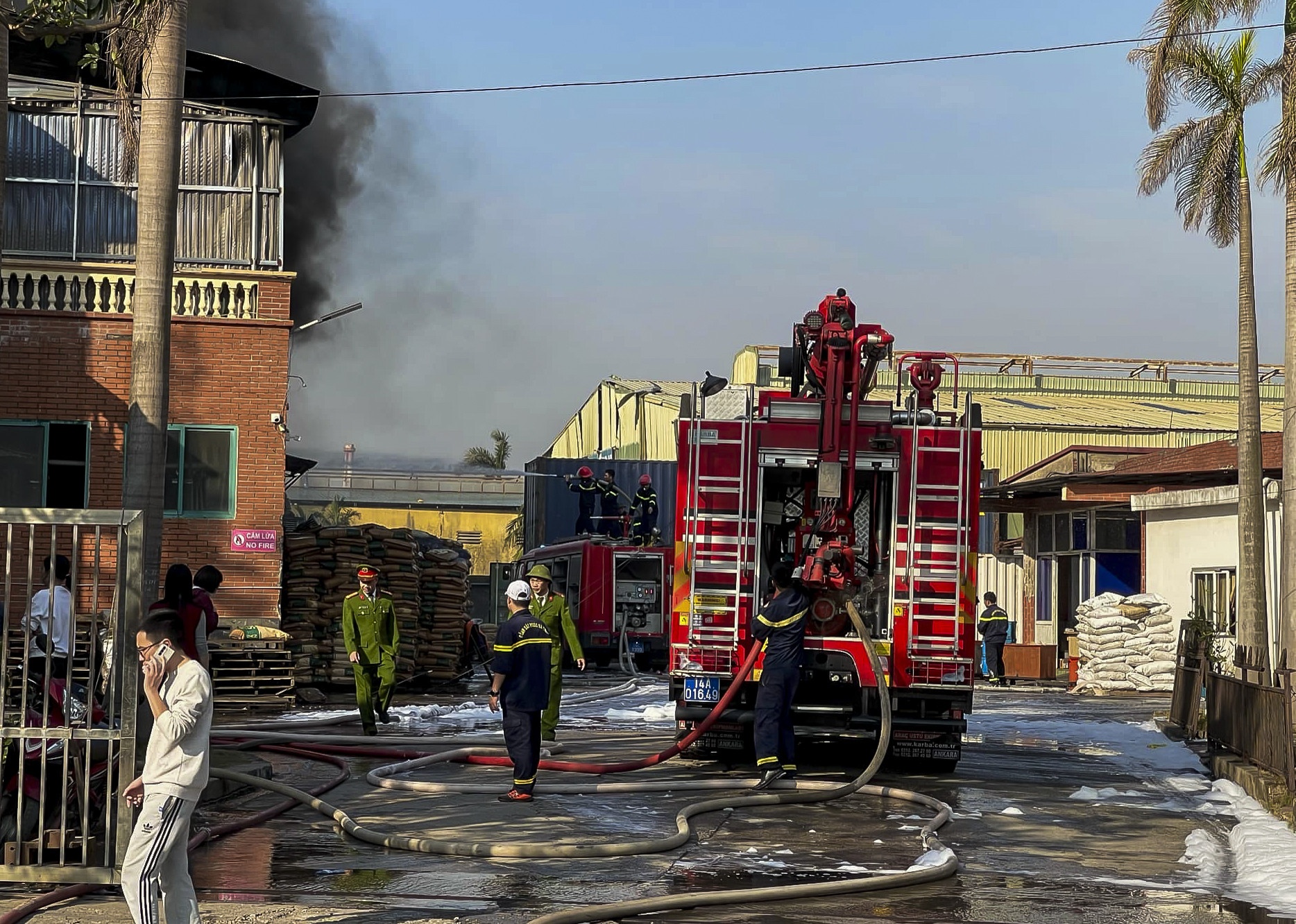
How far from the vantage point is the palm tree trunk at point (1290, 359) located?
614 inches

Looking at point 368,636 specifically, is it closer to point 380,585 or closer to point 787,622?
point 787,622

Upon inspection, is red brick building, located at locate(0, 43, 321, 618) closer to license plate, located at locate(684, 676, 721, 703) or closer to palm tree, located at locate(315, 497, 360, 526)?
license plate, located at locate(684, 676, 721, 703)

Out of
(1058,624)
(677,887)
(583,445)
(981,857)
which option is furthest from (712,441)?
(583,445)

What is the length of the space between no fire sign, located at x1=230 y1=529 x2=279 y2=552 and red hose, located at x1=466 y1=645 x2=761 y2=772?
26.9 feet

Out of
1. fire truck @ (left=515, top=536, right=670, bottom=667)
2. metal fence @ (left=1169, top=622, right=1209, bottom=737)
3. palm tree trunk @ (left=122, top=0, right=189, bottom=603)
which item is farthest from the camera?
fire truck @ (left=515, top=536, right=670, bottom=667)

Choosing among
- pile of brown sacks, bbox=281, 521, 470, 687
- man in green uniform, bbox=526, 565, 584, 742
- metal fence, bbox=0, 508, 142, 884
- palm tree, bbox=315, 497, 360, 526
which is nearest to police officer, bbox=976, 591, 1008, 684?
pile of brown sacks, bbox=281, 521, 470, 687

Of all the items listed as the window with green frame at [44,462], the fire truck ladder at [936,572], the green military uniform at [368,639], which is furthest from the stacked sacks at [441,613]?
the fire truck ladder at [936,572]

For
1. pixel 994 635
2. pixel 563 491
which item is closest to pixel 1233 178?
pixel 994 635

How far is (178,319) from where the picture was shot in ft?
66.3

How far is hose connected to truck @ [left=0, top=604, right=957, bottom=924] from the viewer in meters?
7.55

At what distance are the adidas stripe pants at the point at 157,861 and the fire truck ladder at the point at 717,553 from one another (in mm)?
7226

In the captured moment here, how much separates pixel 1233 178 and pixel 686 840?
52.2 ft

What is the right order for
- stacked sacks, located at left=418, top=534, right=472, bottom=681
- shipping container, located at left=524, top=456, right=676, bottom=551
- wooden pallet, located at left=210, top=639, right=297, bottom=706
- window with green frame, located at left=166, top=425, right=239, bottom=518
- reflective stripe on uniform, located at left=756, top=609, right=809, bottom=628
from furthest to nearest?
shipping container, located at left=524, top=456, right=676, bottom=551, stacked sacks, located at left=418, top=534, right=472, bottom=681, window with green frame, located at left=166, top=425, right=239, bottom=518, wooden pallet, located at left=210, top=639, right=297, bottom=706, reflective stripe on uniform, located at left=756, top=609, right=809, bottom=628

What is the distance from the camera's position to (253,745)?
45.2ft
